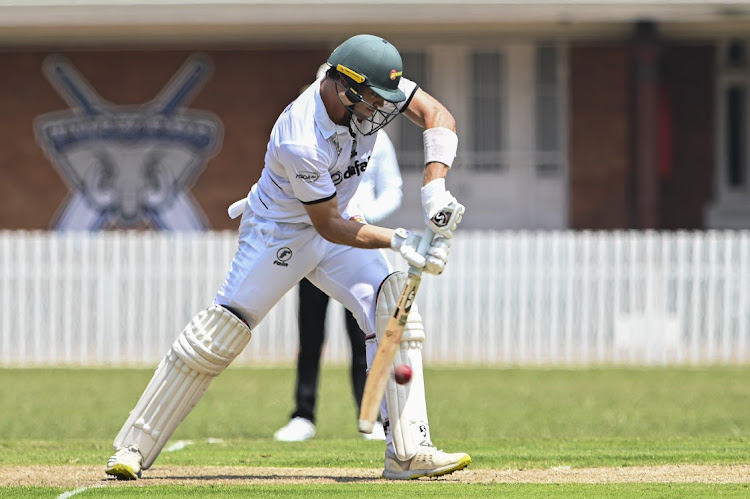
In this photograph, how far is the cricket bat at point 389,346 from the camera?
5.83 meters

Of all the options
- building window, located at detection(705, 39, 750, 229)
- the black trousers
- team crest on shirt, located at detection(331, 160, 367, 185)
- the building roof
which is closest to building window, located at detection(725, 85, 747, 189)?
building window, located at detection(705, 39, 750, 229)

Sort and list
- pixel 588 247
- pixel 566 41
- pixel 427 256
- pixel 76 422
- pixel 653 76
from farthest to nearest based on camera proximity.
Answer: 1. pixel 566 41
2. pixel 653 76
3. pixel 588 247
4. pixel 76 422
5. pixel 427 256

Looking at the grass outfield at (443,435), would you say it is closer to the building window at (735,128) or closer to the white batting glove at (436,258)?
the white batting glove at (436,258)

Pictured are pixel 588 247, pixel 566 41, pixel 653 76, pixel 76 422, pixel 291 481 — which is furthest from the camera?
pixel 566 41

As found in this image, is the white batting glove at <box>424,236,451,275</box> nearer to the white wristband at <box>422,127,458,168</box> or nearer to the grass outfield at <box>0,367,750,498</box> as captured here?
the white wristband at <box>422,127,458,168</box>

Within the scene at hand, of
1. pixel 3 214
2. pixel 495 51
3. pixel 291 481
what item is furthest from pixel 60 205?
pixel 291 481

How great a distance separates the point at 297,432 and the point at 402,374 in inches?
109

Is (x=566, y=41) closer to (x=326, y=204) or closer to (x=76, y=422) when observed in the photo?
(x=76, y=422)

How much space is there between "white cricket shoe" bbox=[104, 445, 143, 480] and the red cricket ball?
1281 millimetres

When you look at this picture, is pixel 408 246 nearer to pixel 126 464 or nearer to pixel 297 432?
pixel 126 464

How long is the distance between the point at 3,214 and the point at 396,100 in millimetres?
12732

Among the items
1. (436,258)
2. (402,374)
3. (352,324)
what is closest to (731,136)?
(352,324)

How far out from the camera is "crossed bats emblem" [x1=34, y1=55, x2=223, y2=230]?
57.2ft

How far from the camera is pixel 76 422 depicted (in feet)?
33.4
